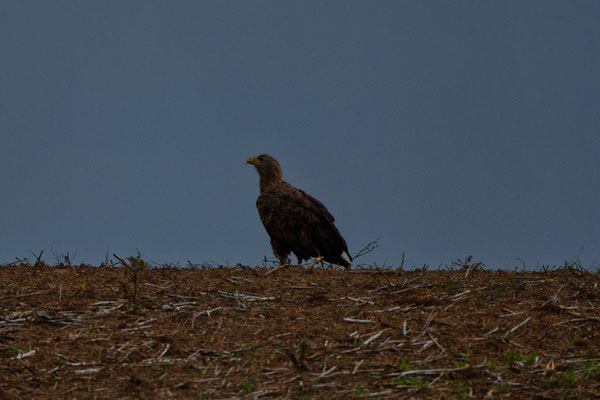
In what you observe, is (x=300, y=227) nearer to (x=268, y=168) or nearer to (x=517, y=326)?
(x=268, y=168)

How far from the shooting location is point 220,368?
5.81 metres

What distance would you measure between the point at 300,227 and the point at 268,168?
6.42ft

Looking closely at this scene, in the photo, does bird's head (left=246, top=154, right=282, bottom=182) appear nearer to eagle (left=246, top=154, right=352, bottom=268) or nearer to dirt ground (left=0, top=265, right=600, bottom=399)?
eagle (left=246, top=154, right=352, bottom=268)

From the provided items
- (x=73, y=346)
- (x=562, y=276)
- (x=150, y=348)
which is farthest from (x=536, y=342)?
(x=73, y=346)

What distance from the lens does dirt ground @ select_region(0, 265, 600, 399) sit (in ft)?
18.0

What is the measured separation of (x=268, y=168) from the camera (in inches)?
537

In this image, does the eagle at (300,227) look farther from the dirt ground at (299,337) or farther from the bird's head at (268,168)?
the dirt ground at (299,337)

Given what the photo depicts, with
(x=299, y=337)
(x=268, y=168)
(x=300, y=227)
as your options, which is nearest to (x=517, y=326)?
(x=299, y=337)

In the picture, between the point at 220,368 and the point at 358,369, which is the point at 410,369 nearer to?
the point at 358,369

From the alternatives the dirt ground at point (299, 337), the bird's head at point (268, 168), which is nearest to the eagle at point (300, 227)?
the bird's head at point (268, 168)

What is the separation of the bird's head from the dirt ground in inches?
199

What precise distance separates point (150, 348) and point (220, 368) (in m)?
0.87

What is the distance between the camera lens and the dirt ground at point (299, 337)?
5.48 m

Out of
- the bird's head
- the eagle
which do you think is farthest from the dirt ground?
the bird's head
